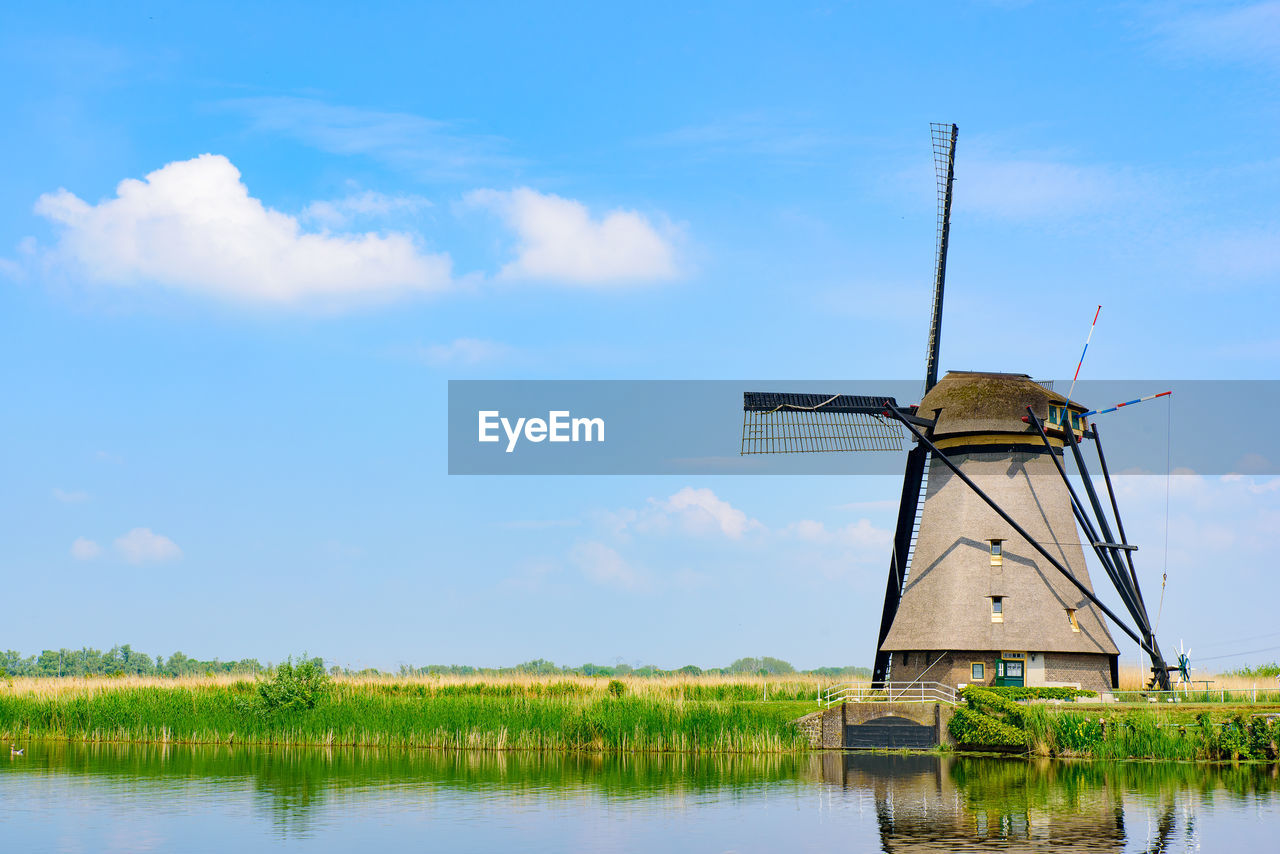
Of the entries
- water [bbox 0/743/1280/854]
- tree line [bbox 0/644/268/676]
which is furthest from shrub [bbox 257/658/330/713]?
tree line [bbox 0/644/268/676]

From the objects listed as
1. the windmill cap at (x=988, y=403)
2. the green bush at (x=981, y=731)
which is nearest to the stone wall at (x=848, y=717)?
the green bush at (x=981, y=731)

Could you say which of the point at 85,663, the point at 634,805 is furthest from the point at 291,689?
the point at 85,663

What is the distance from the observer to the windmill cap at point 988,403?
37.2 m

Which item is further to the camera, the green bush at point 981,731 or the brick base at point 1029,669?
the brick base at point 1029,669

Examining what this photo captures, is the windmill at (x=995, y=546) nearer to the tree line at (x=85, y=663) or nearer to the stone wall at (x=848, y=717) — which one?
the stone wall at (x=848, y=717)

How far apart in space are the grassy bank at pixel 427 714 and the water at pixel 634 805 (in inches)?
64.2

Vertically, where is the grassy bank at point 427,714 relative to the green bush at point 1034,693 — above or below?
below

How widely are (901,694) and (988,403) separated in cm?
930

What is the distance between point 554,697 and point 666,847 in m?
21.4

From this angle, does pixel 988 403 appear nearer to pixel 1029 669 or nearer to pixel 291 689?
pixel 1029 669

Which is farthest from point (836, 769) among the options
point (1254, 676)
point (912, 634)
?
point (1254, 676)

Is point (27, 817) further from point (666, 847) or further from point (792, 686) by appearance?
point (792, 686)

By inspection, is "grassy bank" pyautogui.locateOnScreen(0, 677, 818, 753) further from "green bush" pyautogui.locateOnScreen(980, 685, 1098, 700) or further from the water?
"green bush" pyautogui.locateOnScreen(980, 685, 1098, 700)

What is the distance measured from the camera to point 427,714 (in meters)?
35.8
